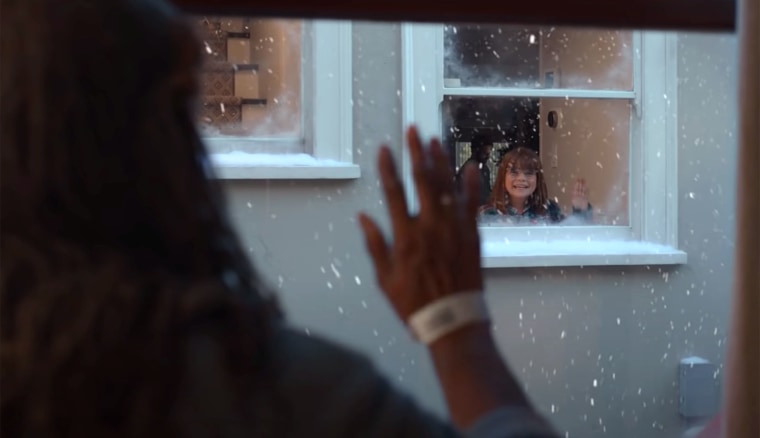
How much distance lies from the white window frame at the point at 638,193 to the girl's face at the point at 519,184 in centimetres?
5

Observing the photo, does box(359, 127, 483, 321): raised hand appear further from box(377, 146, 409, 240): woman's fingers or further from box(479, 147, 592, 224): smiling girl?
box(479, 147, 592, 224): smiling girl

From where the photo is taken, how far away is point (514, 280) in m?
1.64

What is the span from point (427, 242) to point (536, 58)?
1.22 m

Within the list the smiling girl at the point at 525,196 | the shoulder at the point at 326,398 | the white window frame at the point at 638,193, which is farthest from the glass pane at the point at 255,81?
the shoulder at the point at 326,398

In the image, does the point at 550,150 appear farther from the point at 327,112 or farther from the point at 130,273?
the point at 130,273

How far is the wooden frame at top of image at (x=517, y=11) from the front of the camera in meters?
0.74

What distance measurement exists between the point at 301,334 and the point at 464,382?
10 cm

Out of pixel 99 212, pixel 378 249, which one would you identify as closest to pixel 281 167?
pixel 378 249

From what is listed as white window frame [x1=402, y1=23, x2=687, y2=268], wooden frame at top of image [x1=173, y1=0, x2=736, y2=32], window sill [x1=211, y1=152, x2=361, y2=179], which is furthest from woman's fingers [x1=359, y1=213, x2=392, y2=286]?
white window frame [x1=402, y1=23, x2=687, y2=268]

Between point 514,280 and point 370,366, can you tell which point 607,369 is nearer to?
point 514,280

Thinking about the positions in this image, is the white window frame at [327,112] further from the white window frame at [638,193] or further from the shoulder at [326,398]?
the shoulder at [326,398]

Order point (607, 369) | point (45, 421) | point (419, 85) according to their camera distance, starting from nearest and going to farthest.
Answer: point (45, 421) < point (419, 85) < point (607, 369)

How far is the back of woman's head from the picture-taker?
1.23 ft

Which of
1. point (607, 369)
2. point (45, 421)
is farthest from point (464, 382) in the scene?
point (607, 369)
